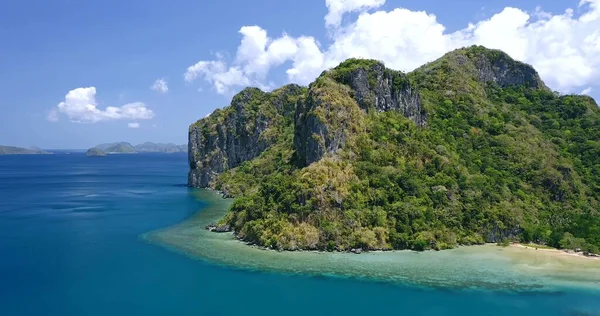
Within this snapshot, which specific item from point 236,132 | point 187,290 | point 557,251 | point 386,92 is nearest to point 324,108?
point 386,92

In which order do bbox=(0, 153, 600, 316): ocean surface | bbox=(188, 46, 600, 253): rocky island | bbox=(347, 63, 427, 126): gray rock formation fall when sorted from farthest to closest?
bbox=(347, 63, 427, 126): gray rock formation
bbox=(188, 46, 600, 253): rocky island
bbox=(0, 153, 600, 316): ocean surface

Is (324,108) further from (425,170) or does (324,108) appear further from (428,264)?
(428,264)

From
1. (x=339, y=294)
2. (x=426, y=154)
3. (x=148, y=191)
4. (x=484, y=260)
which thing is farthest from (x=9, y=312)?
(x=148, y=191)

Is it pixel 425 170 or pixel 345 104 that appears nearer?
pixel 425 170

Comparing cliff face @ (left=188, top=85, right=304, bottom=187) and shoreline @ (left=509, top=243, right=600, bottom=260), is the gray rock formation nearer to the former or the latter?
shoreline @ (left=509, top=243, right=600, bottom=260)

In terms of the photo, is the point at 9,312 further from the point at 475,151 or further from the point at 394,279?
the point at 475,151

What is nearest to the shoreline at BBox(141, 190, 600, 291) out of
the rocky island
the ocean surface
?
the ocean surface
